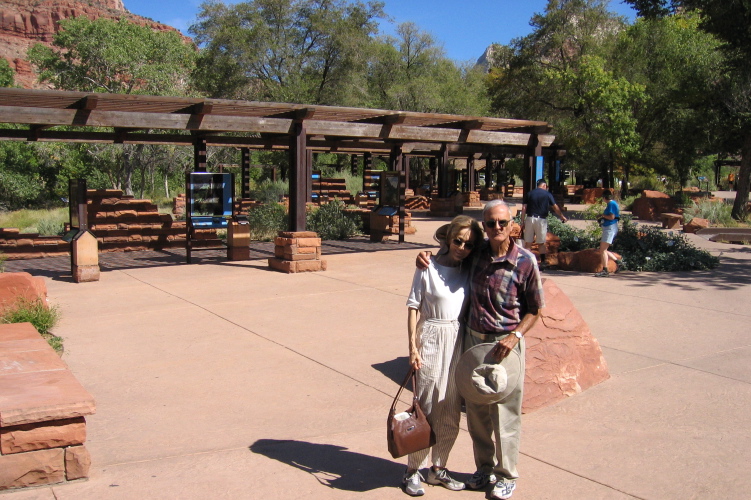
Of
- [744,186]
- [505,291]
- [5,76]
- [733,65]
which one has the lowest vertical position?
[505,291]

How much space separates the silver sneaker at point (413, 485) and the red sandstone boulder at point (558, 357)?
1.62 metres

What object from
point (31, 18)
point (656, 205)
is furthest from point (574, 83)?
point (31, 18)

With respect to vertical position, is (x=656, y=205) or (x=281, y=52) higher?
(x=281, y=52)

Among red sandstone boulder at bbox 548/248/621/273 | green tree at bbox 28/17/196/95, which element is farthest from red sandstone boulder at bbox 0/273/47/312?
green tree at bbox 28/17/196/95

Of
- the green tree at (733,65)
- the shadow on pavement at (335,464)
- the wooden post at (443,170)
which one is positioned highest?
the green tree at (733,65)

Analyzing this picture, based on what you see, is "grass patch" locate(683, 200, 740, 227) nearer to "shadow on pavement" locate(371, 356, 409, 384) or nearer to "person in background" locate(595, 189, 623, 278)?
"person in background" locate(595, 189, 623, 278)

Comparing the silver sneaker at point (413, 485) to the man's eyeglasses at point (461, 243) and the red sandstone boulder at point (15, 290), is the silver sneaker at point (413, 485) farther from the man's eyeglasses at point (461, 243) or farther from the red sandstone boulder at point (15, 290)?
the red sandstone boulder at point (15, 290)

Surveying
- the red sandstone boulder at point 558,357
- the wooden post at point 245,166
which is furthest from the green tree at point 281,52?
the red sandstone boulder at point 558,357

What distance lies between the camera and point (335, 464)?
4.23 metres

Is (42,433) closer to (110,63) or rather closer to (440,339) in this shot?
(440,339)

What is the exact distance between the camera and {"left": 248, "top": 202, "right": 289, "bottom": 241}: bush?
18.5 meters

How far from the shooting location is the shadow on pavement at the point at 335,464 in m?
3.99

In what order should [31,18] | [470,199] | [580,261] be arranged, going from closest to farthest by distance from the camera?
[580,261] → [470,199] → [31,18]

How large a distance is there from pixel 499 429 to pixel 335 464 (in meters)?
1.10
